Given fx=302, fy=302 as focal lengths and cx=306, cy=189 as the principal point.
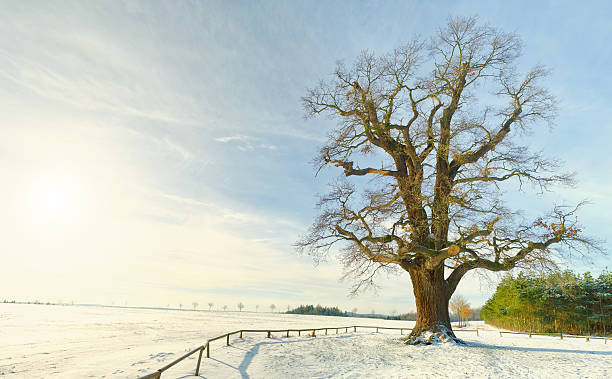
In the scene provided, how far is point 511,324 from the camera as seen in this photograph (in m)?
44.3

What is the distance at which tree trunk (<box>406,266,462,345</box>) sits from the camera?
14.1 meters

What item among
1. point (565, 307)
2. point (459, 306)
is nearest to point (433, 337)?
point (565, 307)

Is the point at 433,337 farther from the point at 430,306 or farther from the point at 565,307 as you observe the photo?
the point at 565,307

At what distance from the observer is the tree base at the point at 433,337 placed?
13695mm

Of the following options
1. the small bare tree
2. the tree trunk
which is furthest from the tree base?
the small bare tree

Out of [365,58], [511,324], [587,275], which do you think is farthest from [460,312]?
[365,58]

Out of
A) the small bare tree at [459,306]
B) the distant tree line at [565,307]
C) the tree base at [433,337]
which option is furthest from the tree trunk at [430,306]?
the small bare tree at [459,306]

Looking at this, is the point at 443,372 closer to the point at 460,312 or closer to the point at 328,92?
the point at 328,92

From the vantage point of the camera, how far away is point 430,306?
48.1 feet

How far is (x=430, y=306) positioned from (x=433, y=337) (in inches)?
54.9

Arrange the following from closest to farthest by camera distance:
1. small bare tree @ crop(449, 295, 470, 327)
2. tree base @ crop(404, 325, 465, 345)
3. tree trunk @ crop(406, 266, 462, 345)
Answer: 1. tree base @ crop(404, 325, 465, 345)
2. tree trunk @ crop(406, 266, 462, 345)
3. small bare tree @ crop(449, 295, 470, 327)

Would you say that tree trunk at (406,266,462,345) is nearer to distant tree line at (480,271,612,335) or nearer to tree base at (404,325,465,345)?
tree base at (404,325,465,345)

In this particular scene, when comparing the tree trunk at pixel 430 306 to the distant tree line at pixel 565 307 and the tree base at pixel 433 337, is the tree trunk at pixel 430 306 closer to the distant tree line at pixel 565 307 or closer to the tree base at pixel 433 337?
the tree base at pixel 433 337

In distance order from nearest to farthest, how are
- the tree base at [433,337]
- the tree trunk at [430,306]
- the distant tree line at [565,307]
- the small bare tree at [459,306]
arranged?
1. the tree base at [433,337]
2. the tree trunk at [430,306]
3. the distant tree line at [565,307]
4. the small bare tree at [459,306]
